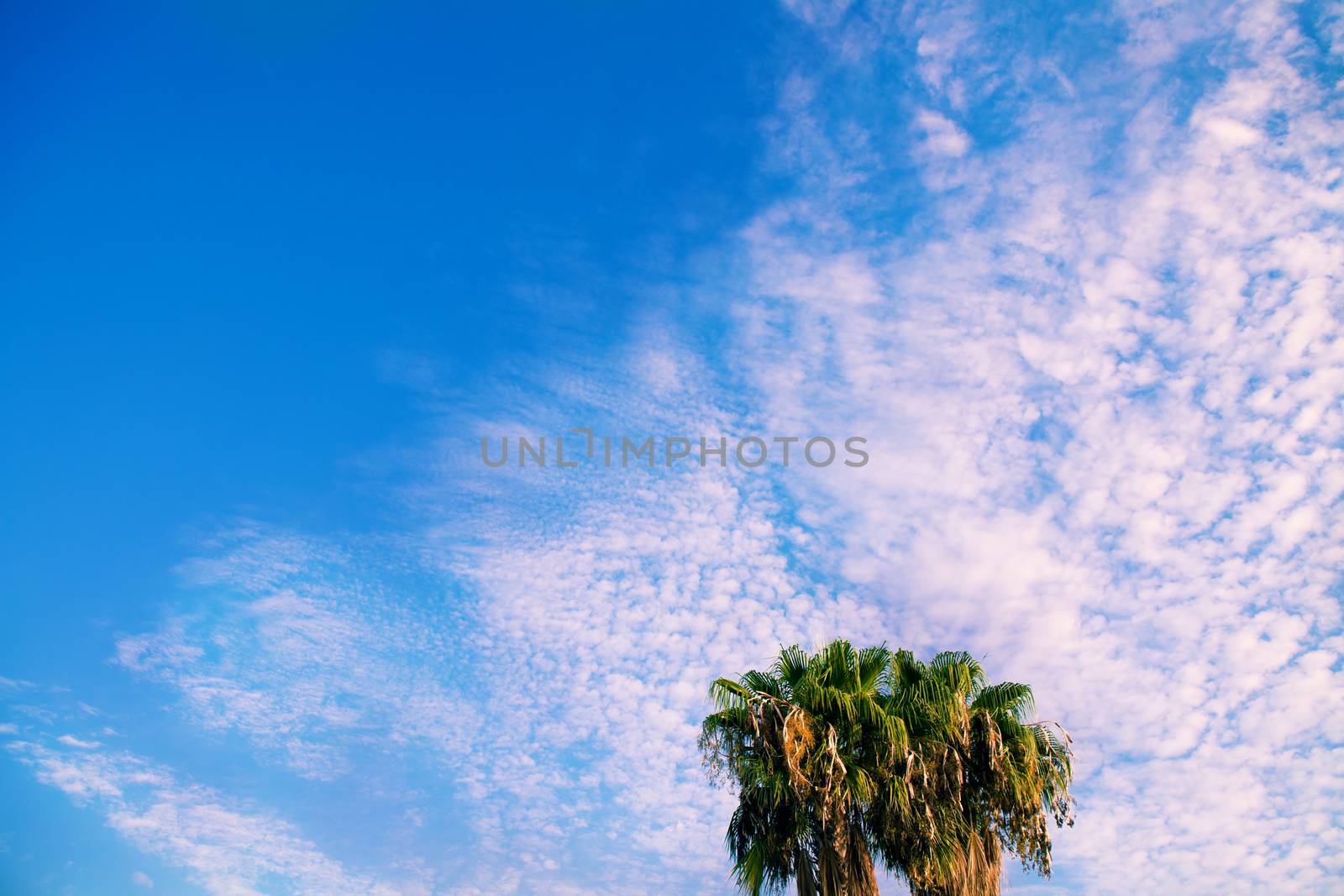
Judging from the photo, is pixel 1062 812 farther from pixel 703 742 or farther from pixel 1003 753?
pixel 703 742

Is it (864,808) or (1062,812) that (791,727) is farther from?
(1062,812)

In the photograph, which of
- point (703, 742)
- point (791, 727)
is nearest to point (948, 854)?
point (791, 727)

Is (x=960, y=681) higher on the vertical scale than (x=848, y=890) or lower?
higher

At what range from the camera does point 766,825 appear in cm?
1641

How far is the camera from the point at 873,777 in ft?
52.1

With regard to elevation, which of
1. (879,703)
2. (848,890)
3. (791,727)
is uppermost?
(879,703)

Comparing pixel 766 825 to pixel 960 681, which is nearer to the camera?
pixel 766 825

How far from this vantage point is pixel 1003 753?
54.7ft

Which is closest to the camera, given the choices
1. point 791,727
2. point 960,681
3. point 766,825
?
point 791,727

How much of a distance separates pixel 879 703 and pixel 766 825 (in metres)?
3.40

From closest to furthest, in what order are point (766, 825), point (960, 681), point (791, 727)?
point (791, 727) → point (766, 825) → point (960, 681)

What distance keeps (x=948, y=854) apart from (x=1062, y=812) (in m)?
3.63

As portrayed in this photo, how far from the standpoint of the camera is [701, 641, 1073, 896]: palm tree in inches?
610

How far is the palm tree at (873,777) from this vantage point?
50.8 ft
